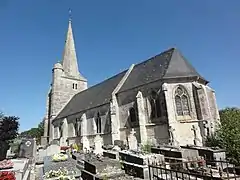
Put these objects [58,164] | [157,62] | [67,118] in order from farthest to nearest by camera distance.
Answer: [67,118]
[157,62]
[58,164]

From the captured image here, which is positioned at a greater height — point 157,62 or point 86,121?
point 157,62

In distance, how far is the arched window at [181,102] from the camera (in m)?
18.6

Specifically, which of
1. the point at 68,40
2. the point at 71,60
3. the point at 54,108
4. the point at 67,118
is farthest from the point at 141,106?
the point at 68,40

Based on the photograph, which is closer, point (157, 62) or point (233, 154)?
point (233, 154)

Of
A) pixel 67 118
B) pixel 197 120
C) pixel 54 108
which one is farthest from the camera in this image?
pixel 54 108

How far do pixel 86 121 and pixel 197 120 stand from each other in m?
15.2

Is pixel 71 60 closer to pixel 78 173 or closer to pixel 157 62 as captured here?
pixel 157 62

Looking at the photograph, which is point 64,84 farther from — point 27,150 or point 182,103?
point 182,103

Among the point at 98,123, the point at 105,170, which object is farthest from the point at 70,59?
the point at 105,170

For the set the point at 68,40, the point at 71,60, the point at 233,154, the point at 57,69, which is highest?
the point at 68,40

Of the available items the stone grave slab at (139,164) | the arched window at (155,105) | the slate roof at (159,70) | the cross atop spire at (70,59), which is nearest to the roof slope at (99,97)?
the slate roof at (159,70)

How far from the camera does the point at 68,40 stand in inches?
1651

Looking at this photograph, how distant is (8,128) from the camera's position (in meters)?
19.5

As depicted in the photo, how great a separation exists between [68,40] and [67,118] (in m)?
18.6
